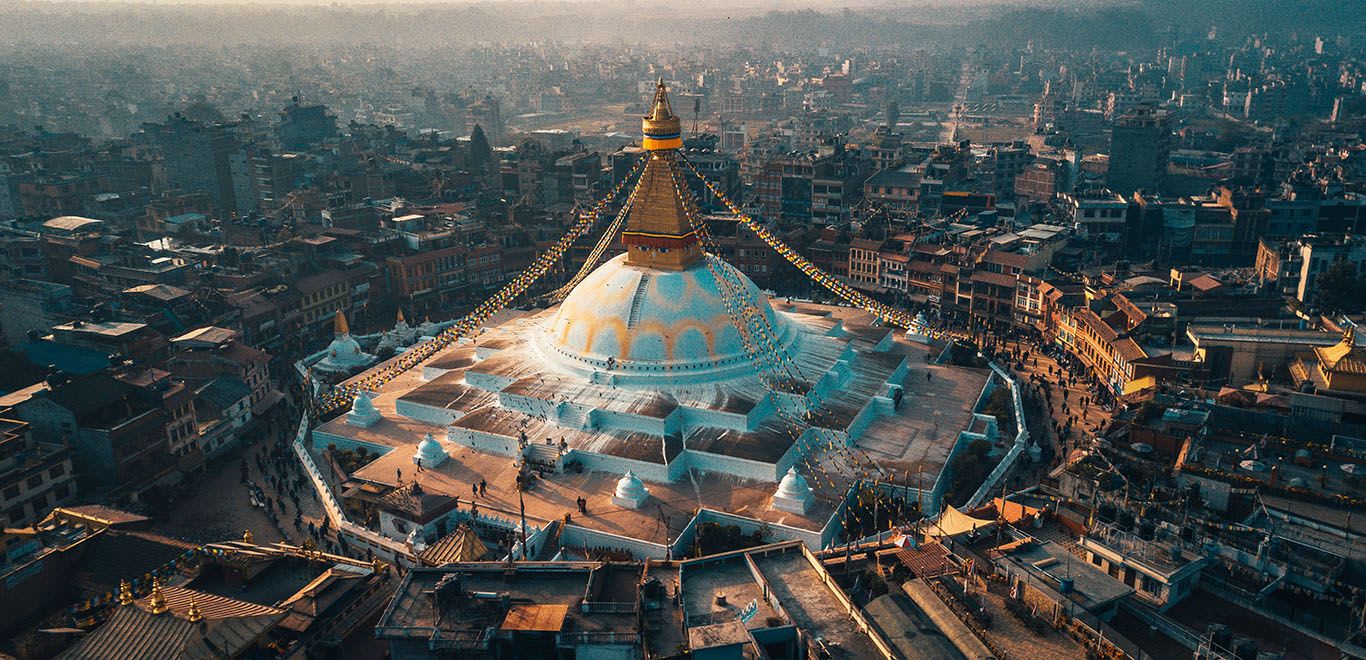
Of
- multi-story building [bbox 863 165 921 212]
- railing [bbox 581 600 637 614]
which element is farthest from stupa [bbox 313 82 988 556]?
multi-story building [bbox 863 165 921 212]

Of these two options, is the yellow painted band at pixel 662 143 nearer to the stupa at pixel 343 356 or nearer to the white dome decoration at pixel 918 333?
the white dome decoration at pixel 918 333

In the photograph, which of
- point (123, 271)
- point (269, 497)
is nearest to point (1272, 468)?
point (269, 497)

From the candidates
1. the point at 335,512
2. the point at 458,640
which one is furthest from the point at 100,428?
the point at 458,640

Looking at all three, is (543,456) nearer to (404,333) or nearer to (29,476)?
(29,476)

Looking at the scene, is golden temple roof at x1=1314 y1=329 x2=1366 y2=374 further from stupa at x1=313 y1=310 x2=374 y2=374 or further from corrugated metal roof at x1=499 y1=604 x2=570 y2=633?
stupa at x1=313 y1=310 x2=374 y2=374

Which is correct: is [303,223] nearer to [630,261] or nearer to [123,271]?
[123,271]
